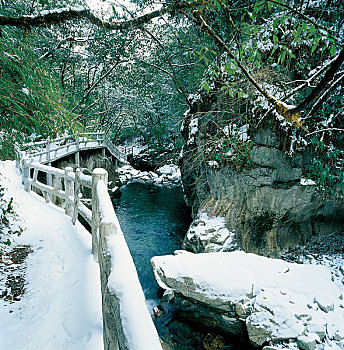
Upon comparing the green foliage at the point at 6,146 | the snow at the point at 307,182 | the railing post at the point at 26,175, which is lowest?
the snow at the point at 307,182

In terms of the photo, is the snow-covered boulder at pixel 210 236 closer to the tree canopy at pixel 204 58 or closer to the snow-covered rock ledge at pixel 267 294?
the snow-covered rock ledge at pixel 267 294

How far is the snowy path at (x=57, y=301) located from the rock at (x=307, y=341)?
3.60 meters

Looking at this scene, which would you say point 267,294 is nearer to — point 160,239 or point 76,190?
point 76,190

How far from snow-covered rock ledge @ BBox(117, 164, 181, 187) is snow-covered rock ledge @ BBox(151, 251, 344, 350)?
14.1 metres

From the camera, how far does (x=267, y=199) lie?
8.12 meters

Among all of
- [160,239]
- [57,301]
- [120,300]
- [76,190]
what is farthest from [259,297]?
[160,239]

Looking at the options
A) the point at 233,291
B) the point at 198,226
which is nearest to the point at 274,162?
the point at 198,226

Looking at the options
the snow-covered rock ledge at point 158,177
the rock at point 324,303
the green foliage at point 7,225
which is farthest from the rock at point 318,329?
the snow-covered rock ledge at point 158,177

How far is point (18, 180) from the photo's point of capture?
31.0 feet

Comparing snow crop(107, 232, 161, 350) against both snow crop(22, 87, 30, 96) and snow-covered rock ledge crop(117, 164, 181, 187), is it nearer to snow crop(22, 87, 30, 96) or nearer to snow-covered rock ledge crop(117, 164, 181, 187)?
snow crop(22, 87, 30, 96)

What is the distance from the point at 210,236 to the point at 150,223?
192 inches

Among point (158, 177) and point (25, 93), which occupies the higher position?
point (25, 93)

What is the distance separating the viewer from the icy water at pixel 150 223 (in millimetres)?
8375

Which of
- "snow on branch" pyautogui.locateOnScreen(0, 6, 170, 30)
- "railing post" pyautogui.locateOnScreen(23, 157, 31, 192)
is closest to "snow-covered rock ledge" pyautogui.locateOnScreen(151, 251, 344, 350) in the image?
"snow on branch" pyautogui.locateOnScreen(0, 6, 170, 30)
